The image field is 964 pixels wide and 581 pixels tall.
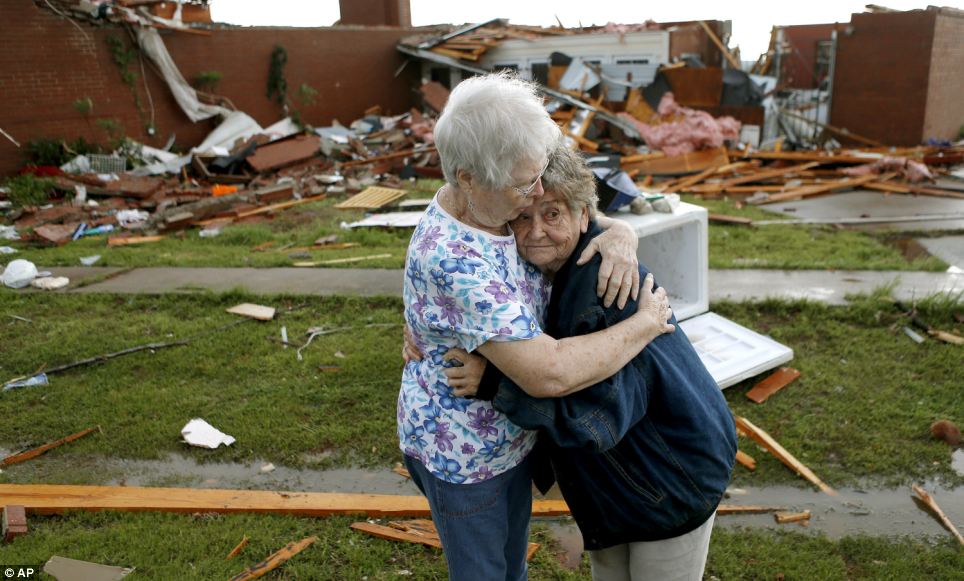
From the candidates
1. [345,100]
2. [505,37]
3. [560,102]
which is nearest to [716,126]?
[560,102]

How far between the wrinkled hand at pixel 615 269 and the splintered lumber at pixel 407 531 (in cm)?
186

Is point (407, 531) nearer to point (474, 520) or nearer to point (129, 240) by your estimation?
point (474, 520)

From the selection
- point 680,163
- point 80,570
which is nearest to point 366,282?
point 80,570

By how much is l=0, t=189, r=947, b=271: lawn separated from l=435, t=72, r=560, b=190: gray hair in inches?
229

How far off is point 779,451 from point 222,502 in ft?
10.1

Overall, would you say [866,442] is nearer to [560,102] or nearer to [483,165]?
[483,165]

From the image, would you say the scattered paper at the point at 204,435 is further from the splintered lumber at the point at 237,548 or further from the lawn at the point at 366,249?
the lawn at the point at 366,249

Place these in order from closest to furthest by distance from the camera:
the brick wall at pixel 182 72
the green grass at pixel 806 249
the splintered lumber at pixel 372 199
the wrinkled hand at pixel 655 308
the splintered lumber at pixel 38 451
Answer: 1. the wrinkled hand at pixel 655 308
2. the splintered lumber at pixel 38 451
3. the green grass at pixel 806 249
4. the splintered lumber at pixel 372 199
5. the brick wall at pixel 182 72

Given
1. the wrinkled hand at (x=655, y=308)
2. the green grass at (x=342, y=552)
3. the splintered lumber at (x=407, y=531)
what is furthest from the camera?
the splintered lumber at (x=407, y=531)

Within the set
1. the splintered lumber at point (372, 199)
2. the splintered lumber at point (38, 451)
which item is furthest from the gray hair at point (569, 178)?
the splintered lumber at point (372, 199)

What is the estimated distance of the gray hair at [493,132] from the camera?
1.75m

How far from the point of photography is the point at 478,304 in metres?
1.76

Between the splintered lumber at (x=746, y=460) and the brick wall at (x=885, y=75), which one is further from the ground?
the brick wall at (x=885, y=75)

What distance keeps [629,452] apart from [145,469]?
332 centimetres
